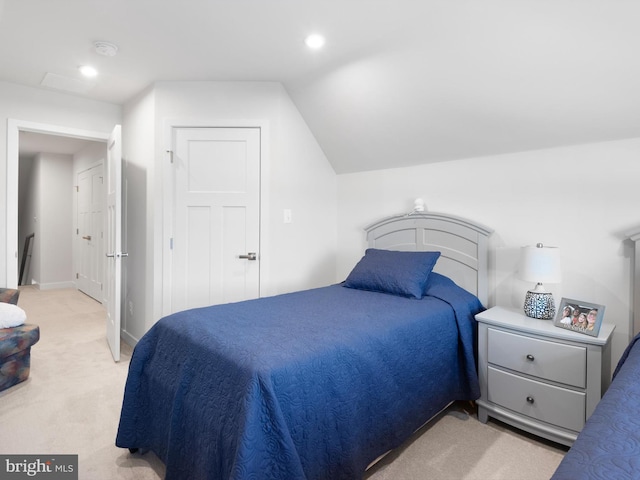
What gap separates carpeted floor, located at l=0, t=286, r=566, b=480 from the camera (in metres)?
1.75

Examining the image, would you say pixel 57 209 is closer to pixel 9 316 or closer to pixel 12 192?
pixel 12 192

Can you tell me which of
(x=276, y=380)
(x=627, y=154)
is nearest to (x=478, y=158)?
(x=627, y=154)

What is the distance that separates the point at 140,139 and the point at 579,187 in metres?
3.51

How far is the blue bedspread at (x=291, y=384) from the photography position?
1251 mm

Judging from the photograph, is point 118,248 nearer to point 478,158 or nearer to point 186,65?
point 186,65

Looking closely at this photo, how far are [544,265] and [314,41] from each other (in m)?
1.97

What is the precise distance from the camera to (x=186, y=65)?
2.74 m

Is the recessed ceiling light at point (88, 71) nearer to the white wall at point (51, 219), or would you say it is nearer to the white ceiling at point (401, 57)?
the white ceiling at point (401, 57)

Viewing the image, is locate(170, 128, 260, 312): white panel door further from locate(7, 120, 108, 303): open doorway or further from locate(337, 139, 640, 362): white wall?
locate(7, 120, 108, 303): open doorway

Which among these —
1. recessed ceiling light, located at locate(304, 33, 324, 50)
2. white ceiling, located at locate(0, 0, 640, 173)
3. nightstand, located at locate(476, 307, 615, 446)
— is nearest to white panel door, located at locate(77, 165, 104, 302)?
white ceiling, located at locate(0, 0, 640, 173)

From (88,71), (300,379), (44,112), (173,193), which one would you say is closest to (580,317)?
(300,379)

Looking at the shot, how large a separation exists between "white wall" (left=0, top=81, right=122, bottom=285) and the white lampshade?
3952mm

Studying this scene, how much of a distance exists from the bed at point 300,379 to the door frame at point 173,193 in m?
0.85

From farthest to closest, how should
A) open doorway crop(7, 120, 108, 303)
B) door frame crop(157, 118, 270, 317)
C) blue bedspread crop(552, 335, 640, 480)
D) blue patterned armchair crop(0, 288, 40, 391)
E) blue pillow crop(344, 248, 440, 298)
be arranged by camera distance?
open doorway crop(7, 120, 108, 303), door frame crop(157, 118, 270, 317), blue patterned armchair crop(0, 288, 40, 391), blue pillow crop(344, 248, 440, 298), blue bedspread crop(552, 335, 640, 480)
